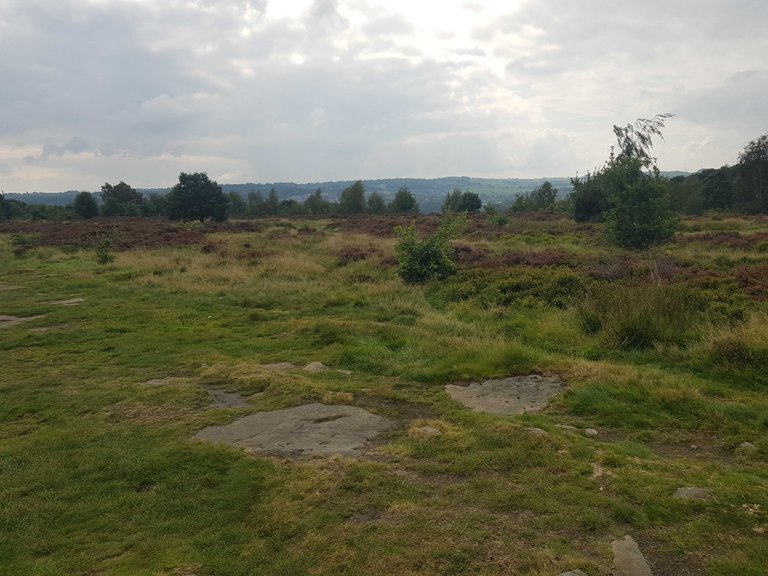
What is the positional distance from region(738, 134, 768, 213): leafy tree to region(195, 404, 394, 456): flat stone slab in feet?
183

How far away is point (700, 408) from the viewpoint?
5.49 metres

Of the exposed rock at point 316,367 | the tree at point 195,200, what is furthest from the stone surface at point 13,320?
the tree at point 195,200

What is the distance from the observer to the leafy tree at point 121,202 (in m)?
65.4

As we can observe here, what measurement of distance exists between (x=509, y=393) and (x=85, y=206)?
65.2m

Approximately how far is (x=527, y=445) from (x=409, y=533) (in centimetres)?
161

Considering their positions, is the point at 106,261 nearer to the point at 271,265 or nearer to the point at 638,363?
the point at 271,265

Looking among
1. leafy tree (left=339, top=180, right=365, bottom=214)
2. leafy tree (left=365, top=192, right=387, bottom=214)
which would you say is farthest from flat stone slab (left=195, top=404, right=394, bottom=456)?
leafy tree (left=365, top=192, right=387, bottom=214)

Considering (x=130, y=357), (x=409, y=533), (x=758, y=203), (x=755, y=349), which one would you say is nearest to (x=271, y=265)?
(x=130, y=357)

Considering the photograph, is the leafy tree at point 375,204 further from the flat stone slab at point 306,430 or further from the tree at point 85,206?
the flat stone slab at point 306,430

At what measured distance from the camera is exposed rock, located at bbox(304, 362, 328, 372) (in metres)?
7.65

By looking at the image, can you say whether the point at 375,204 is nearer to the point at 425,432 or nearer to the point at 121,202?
the point at 121,202

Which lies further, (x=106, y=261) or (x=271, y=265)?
(x=106, y=261)

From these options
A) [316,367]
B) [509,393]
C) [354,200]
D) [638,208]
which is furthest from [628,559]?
[354,200]

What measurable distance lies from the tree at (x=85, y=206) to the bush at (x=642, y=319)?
62.9m
